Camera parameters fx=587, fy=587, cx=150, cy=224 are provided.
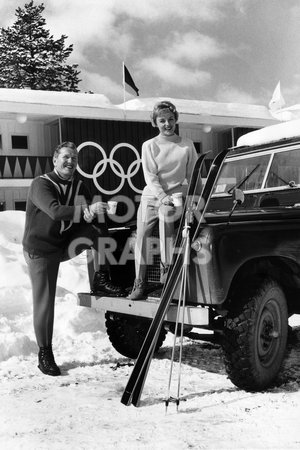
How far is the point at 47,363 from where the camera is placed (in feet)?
15.3

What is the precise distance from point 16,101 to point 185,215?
15934mm

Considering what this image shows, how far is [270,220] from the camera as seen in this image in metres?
4.16

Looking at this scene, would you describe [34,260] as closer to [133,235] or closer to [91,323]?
[133,235]

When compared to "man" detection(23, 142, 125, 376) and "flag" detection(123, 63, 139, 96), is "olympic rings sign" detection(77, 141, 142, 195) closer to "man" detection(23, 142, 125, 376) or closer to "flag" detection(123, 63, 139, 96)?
"flag" detection(123, 63, 139, 96)

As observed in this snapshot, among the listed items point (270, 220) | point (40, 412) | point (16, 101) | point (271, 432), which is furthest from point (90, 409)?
point (16, 101)

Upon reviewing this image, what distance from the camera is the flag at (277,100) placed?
2695cm

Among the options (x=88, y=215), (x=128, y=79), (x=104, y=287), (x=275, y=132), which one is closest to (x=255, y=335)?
(x=104, y=287)

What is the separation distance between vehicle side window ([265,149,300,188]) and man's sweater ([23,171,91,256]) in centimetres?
183

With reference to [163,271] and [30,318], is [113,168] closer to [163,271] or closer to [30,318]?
[30,318]

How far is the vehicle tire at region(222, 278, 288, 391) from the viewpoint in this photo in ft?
13.0

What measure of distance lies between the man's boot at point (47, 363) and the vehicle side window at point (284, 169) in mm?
2469

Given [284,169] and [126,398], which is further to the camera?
[284,169]

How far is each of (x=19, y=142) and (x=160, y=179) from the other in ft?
57.3

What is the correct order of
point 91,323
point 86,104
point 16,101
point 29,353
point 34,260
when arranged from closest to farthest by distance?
1. point 34,260
2. point 29,353
3. point 91,323
4. point 16,101
5. point 86,104
